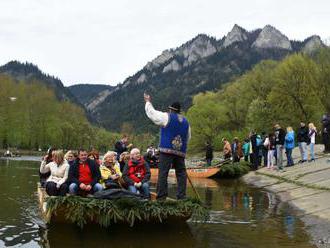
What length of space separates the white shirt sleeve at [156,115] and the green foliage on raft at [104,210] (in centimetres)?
174

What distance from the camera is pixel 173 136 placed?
34.6 feet

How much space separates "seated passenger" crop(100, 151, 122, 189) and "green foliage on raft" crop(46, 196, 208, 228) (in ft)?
6.59

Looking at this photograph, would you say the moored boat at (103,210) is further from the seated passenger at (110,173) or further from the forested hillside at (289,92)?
the forested hillside at (289,92)

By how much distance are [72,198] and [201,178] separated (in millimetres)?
18349

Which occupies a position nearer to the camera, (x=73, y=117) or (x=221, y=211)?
(x=221, y=211)

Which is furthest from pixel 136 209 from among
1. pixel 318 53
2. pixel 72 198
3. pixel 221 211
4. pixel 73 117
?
pixel 73 117

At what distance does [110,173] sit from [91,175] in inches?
48.9

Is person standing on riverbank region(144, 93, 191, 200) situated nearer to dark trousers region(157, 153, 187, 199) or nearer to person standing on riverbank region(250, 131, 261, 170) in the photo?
dark trousers region(157, 153, 187, 199)

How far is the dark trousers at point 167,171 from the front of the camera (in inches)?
418

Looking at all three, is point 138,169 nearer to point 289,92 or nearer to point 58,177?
point 58,177

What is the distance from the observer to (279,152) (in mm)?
23781

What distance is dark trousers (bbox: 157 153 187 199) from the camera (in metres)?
10.6

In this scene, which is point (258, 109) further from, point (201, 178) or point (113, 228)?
point (113, 228)

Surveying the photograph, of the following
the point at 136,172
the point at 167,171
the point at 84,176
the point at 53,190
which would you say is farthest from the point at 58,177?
the point at 167,171
